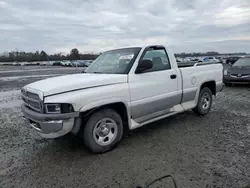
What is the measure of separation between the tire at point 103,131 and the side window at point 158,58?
134 cm

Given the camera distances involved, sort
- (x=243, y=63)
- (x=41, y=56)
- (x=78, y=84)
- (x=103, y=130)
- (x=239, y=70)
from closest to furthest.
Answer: (x=78, y=84) < (x=103, y=130) < (x=239, y=70) < (x=243, y=63) < (x=41, y=56)

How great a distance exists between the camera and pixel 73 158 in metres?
3.53

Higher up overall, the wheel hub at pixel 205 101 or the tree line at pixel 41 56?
the tree line at pixel 41 56

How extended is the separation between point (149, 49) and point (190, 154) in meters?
2.30

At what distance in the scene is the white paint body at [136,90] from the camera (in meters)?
3.25

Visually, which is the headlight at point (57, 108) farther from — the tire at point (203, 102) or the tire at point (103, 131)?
the tire at point (203, 102)

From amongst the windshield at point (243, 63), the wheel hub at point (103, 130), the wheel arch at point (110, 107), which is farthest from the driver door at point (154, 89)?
the windshield at point (243, 63)

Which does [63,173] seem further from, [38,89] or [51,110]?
[38,89]

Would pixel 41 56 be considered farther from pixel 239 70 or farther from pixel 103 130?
pixel 103 130

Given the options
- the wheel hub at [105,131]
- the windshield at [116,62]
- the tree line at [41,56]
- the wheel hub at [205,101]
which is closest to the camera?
the wheel hub at [105,131]

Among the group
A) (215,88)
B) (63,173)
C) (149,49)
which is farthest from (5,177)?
(215,88)

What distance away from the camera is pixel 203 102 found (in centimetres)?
570

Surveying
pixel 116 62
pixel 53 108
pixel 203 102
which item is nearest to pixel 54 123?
pixel 53 108

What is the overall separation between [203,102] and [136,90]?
2.73 metres
